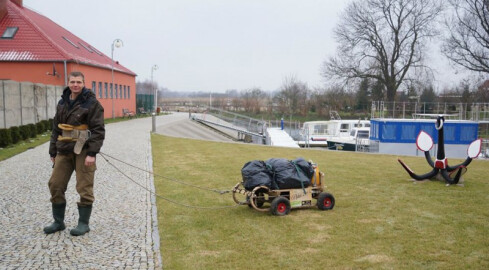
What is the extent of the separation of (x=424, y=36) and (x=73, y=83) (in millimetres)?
36485

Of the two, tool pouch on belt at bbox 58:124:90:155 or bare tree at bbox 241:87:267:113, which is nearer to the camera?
tool pouch on belt at bbox 58:124:90:155

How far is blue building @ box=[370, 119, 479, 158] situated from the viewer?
23469 mm

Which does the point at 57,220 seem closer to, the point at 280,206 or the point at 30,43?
the point at 280,206

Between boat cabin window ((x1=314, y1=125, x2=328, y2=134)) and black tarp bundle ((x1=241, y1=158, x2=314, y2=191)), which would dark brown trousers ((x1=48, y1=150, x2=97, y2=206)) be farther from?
boat cabin window ((x1=314, y1=125, x2=328, y2=134))

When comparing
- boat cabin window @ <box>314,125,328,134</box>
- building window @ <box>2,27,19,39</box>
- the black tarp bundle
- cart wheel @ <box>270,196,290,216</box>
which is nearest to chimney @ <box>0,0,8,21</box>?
building window @ <box>2,27,19,39</box>

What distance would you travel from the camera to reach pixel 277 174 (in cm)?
735

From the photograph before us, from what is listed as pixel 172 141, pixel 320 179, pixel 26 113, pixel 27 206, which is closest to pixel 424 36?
pixel 172 141

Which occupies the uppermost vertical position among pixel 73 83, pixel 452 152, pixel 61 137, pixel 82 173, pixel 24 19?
pixel 24 19

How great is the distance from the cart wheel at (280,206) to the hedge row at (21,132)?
13.6 metres

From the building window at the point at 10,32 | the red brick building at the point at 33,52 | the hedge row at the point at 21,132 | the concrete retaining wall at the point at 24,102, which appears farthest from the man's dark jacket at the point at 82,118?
the building window at the point at 10,32

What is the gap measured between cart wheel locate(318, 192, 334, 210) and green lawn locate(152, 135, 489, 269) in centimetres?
12

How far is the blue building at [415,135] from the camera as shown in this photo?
2347 cm

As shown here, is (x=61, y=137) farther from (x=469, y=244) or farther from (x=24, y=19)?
(x=24, y=19)

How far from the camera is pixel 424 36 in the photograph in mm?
36969
